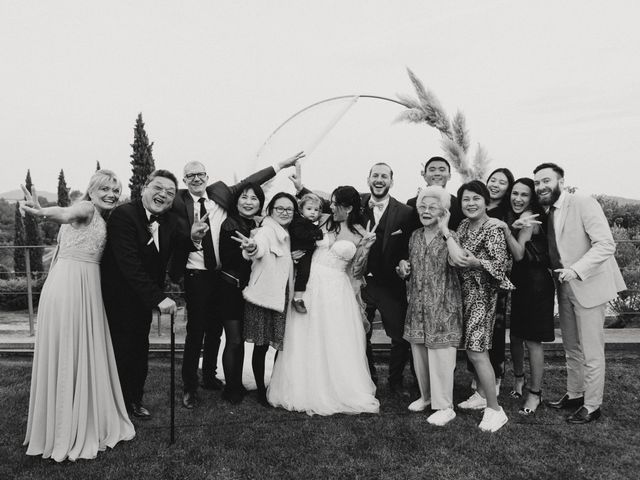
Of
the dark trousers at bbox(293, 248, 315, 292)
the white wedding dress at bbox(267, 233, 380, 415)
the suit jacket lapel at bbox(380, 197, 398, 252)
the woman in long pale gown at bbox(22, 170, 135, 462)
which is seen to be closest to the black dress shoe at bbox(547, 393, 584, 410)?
the white wedding dress at bbox(267, 233, 380, 415)

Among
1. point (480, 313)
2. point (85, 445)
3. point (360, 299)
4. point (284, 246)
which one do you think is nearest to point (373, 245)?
point (360, 299)

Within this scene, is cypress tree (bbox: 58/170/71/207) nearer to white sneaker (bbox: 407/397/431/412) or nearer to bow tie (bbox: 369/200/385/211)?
bow tie (bbox: 369/200/385/211)

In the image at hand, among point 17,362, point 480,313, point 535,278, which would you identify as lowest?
point 17,362

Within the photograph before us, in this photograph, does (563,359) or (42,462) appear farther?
(563,359)

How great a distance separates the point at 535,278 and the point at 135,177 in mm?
11273

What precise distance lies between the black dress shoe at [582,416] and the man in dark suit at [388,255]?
53.0 inches

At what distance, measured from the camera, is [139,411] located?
3939mm

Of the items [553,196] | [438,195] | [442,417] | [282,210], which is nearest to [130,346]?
[282,210]

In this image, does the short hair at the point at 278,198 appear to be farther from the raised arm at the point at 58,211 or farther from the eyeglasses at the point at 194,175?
the raised arm at the point at 58,211

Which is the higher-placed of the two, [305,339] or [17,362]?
[305,339]

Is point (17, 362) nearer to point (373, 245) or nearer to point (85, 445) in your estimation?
point (85, 445)

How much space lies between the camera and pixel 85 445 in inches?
127

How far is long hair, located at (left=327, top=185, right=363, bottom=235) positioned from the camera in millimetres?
4211

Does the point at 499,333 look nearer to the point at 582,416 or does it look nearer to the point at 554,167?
the point at 582,416
